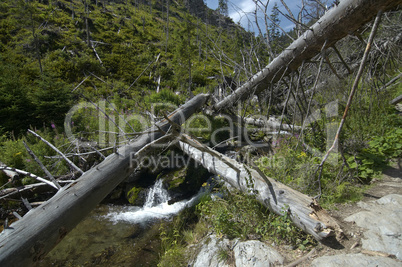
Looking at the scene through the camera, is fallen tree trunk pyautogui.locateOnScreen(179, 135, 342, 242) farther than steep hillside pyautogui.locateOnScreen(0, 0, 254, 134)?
No

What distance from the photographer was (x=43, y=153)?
5.43 meters

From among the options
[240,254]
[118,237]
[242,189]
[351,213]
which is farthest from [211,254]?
[118,237]

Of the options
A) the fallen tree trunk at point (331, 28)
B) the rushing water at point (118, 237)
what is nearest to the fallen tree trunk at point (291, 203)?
the fallen tree trunk at point (331, 28)

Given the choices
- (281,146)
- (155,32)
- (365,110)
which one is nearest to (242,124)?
(281,146)

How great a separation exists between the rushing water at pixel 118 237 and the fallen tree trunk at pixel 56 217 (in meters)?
1.27

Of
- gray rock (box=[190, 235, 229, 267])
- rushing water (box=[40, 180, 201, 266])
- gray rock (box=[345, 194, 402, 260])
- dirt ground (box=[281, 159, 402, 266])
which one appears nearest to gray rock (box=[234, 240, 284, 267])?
dirt ground (box=[281, 159, 402, 266])

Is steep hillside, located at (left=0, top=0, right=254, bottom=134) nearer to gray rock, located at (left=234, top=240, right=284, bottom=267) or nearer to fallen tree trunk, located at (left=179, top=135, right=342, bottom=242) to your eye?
fallen tree trunk, located at (left=179, top=135, right=342, bottom=242)

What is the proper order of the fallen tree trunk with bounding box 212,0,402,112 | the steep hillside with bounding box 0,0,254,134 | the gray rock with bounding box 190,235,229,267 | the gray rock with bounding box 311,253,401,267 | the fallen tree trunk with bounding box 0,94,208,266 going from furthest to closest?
the steep hillside with bounding box 0,0,254,134 → the gray rock with bounding box 190,235,229,267 → the fallen tree trunk with bounding box 212,0,402,112 → the fallen tree trunk with bounding box 0,94,208,266 → the gray rock with bounding box 311,253,401,267

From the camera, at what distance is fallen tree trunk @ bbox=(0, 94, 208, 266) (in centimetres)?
198

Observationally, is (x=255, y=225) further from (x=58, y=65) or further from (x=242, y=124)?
(x=58, y=65)

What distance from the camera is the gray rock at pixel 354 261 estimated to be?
63.4 inches

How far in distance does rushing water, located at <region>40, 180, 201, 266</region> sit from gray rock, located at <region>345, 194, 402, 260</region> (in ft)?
9.90

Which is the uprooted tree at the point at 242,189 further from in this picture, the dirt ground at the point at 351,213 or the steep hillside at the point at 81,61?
the steep hillside at the point at 81,61

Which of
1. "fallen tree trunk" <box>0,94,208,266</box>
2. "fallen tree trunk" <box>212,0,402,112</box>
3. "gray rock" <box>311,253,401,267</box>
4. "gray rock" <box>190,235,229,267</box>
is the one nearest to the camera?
"gray rock" <box>311,253,401,267</box>
